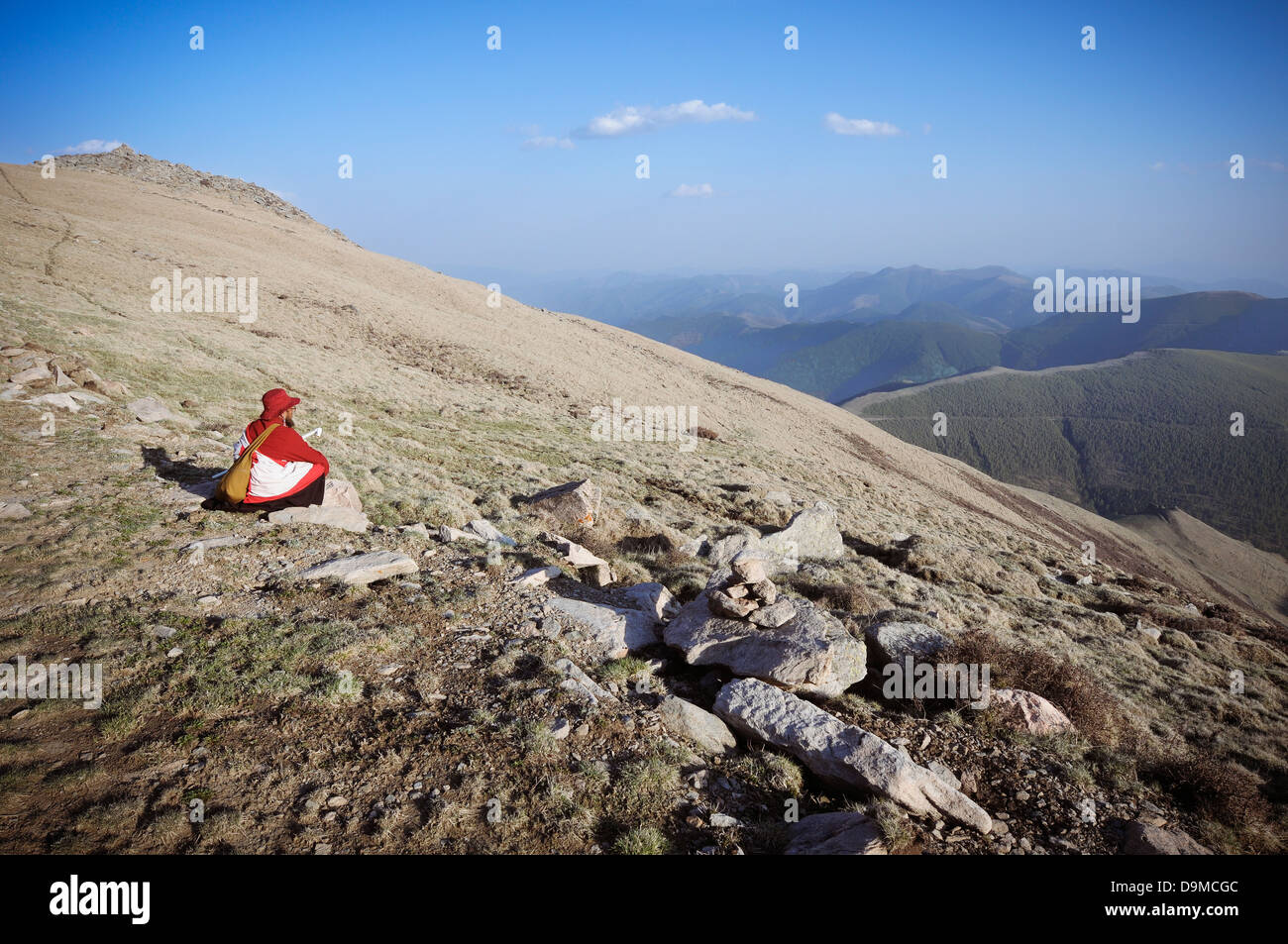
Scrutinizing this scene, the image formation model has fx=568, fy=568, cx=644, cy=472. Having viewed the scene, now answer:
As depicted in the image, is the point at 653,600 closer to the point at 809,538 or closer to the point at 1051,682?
the point at 1051,682

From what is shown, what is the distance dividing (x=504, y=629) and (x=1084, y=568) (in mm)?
30883

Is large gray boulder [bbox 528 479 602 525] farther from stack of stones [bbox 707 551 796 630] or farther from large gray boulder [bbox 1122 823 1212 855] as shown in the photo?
large gray boulder [bbox 1122 823 1212 855]

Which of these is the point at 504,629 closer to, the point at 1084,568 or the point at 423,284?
the point at 1084,568

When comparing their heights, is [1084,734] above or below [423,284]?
below

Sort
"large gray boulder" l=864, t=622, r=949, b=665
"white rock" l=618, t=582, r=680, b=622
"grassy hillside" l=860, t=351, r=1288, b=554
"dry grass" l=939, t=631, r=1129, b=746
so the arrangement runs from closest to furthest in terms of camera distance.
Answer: "dry grass" l=939, t=631, r=1129, b=746 → "large gray boulder" l=864, t=622, r=949, b=665 → "white rock" l=618, t=582, r=680, b=622 → "grassy hillside" l=860, t=351, r=1288, b=554

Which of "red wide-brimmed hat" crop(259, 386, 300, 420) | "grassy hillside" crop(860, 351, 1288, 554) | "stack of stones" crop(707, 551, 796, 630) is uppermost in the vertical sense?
"red wide-brimmed hat" crop(259, 386, 300, 420)

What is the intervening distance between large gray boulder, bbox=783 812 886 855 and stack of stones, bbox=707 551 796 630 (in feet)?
10.9

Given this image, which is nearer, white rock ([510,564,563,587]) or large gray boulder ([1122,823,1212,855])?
large gray boulder ([1122,823,1212,855])

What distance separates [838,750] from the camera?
6637mm

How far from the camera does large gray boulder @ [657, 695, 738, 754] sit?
6966mm

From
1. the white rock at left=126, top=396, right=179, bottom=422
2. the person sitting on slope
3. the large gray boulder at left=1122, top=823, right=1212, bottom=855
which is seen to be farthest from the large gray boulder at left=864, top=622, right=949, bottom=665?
the white rock at left=126, top=396, right=179, bottom=422

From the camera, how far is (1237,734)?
38.8ft

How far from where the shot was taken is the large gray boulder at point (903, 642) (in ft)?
31.5
